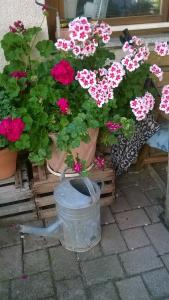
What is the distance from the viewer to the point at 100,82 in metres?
2.52

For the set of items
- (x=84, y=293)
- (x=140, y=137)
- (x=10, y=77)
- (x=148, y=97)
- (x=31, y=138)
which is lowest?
(x=84, y=293)

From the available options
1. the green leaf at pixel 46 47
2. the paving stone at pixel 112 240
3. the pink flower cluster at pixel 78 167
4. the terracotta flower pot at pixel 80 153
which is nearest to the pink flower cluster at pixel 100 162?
the terracotta flower pot at pixel 80 153

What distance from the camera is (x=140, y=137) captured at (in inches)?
121

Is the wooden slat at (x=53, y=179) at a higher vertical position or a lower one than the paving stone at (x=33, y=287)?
higher

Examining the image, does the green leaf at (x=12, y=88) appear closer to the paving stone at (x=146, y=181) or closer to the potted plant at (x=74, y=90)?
the potted plant at (x=74, y=90)

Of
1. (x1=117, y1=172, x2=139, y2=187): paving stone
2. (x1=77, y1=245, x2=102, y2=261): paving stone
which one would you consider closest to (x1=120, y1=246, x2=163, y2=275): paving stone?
(x1=77, y1=245, x2=102, y2=261): paving stone

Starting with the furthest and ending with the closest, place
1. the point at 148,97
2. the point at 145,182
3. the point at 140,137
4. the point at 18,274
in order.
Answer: the point at 145,182, the point at 140,137, the point at 148,97, the point at 18,274

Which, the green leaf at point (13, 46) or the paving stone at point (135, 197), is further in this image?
the paving stone at point (135, 197)

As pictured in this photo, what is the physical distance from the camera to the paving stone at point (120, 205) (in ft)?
10.0

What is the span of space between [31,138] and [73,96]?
1.54 feet

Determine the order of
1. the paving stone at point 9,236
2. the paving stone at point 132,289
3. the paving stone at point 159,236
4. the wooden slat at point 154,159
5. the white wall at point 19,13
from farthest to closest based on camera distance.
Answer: the wooden slat at point 154,159
the white wall at point 19,13
the paving stone at point 9,236
the paving stone at point 159,236
the paving stone at point 132,289

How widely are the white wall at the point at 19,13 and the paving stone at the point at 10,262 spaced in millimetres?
1827

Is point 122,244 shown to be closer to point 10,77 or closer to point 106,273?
Answer: point 106,273

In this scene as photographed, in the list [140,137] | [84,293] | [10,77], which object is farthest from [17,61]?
[84,293]
